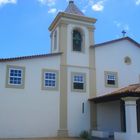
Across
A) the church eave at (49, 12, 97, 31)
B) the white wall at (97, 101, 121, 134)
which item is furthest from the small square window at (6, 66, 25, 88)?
the white wall at (97, 101, 121, 134)

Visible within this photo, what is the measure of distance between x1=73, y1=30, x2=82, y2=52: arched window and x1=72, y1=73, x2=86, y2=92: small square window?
2292mm

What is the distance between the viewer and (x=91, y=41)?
78.9 feet

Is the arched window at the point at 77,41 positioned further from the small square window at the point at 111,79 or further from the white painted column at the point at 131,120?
A: the white painted column at the point at 131,120

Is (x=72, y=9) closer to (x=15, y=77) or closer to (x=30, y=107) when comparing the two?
(x=15, y=77)

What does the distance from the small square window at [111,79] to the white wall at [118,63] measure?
0.29m

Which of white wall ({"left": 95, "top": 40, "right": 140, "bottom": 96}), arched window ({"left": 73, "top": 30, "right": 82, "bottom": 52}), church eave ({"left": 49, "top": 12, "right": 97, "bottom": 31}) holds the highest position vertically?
church eave ({"left": 49, "top": 12, "right": 97, "bottom": 31})

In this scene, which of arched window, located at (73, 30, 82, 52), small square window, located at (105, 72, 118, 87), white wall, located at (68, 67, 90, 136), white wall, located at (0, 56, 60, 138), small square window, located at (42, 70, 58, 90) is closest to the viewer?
white wall, located at (0, 56, 60, 138)

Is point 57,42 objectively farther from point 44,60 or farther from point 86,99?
point 86,99

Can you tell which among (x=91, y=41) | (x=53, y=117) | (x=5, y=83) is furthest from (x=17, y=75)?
(x=91, y=41)

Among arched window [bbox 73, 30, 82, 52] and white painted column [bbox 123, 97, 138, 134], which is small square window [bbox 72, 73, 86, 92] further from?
white painted column [bbox 123, 97, 138, 134]

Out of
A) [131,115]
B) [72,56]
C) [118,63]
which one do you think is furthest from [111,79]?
[131,115]

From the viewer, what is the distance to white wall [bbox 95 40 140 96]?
23377 mm

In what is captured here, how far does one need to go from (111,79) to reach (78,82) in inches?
117

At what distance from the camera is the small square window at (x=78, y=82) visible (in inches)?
882
